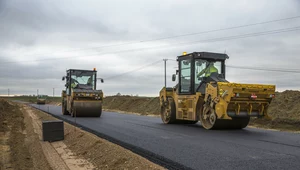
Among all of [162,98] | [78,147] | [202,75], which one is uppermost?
[202,75]

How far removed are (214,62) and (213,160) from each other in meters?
6.88

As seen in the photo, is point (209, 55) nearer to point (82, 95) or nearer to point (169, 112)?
point (169, 112)

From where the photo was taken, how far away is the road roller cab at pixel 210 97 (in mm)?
10297

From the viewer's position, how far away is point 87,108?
1920 centimetres

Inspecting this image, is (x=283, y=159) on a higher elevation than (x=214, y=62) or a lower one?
lower

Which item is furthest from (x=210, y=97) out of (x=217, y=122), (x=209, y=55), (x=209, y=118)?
(x=209, y=55)

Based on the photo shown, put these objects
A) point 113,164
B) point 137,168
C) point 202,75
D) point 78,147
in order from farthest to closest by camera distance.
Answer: point 202,75
point 78,147
point 113,164
point 137,168

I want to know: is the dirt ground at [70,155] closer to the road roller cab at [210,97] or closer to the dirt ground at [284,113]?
the road roller cab at [210,97]

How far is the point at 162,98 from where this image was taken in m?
14.5

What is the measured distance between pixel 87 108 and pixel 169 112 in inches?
281

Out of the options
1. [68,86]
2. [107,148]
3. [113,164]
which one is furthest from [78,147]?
[68,86]

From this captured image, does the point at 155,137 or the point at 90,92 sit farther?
the point at 90,92

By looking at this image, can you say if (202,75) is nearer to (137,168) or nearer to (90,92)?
(137,168)

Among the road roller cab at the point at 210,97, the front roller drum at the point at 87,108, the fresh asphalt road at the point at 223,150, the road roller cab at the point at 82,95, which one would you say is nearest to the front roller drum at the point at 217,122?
the road roller cab at the point at 210,97
